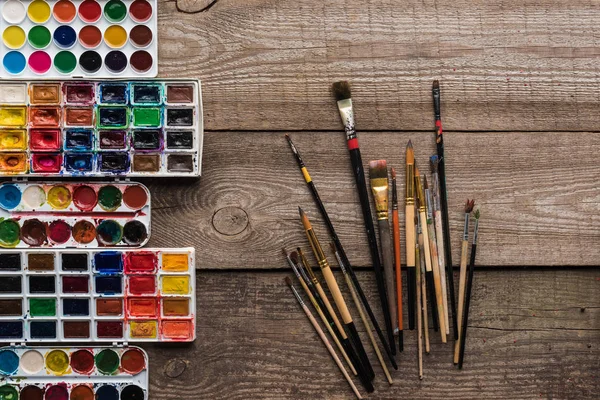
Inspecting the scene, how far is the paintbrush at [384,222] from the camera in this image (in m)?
1.26

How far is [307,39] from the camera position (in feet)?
4.29

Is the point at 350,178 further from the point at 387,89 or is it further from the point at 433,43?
the point at 433,43

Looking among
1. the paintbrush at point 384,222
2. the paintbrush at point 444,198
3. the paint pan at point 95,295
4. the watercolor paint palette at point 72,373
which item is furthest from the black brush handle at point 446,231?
the watercolor paint palette at point 72,373

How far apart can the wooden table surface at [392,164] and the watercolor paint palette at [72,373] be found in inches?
2.0

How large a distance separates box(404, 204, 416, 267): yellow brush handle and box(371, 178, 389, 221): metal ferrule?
0.14 ft

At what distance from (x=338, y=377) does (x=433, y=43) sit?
2.37 feet

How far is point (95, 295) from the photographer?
1.24 m

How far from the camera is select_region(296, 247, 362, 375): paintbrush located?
4.13 feet

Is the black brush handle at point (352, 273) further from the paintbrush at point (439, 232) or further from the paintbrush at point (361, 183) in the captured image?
the paintbrush at point (439, 232)

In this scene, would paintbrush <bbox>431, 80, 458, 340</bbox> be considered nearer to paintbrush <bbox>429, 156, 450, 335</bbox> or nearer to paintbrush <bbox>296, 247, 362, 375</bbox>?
paintbrush <bbox>429, 156, 450, 335</bbox>

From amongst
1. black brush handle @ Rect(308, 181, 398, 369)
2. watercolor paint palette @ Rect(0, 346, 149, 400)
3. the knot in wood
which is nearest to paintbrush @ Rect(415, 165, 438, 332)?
black brush handle @ Rect(308, 181, 398, 369)

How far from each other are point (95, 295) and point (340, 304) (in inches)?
19.2

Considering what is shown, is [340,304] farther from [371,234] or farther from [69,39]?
[69,39]

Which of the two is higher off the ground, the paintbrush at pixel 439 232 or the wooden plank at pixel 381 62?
the wooden plank at pixel 381 62
